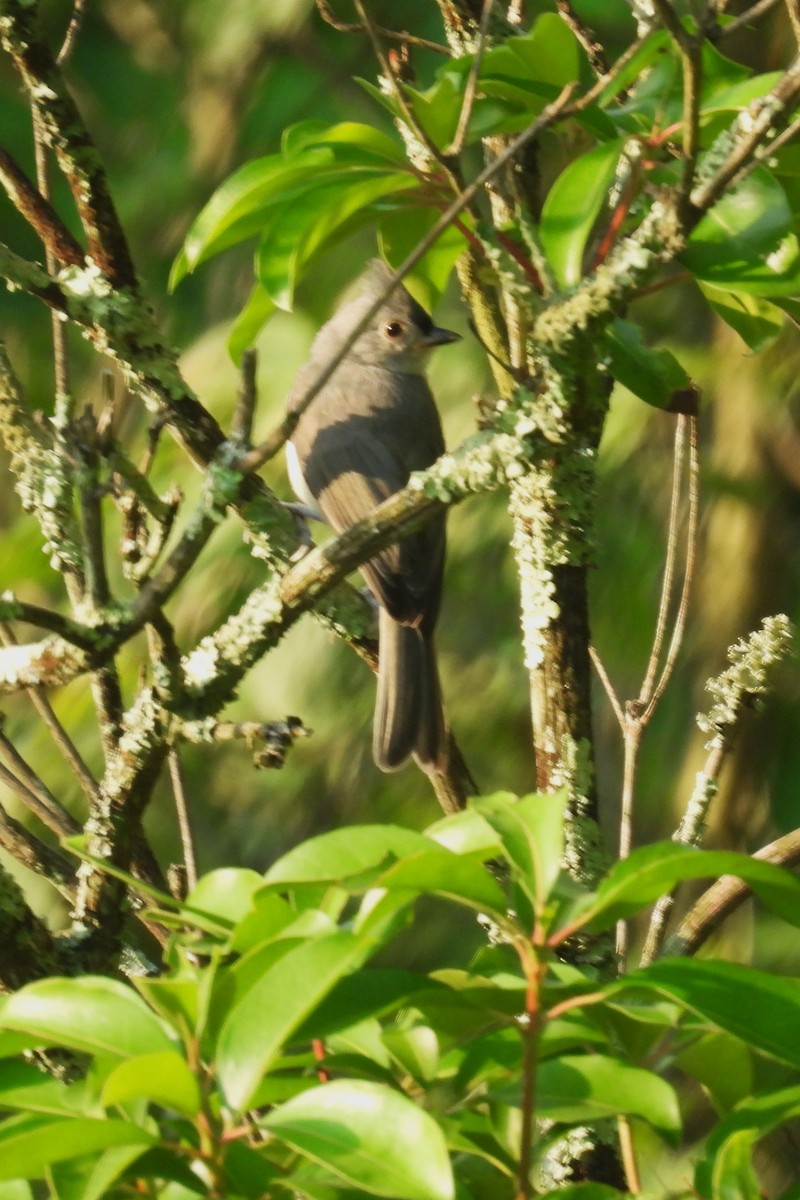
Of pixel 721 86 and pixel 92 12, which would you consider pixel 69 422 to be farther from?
pixel 92 12

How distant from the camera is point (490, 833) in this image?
0.93 m

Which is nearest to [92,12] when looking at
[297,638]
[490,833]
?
[297,638]

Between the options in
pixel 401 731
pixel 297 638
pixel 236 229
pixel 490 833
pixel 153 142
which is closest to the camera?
pixel 490 833

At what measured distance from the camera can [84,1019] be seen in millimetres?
877

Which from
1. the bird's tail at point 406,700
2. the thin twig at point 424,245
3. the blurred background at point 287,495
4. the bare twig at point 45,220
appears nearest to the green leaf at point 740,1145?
the thin twig at point 424,245

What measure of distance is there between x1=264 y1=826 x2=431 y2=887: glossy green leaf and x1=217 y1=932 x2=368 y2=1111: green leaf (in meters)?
0.06

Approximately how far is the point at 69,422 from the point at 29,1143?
77cm

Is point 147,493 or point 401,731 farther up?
point 147,493

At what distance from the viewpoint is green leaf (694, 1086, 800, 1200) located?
2.85 ft

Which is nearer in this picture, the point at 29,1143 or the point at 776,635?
the point at 29,1143

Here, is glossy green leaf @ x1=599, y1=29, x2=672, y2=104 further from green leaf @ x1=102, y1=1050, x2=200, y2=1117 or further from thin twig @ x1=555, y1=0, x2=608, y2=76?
green leaf @ x1=102, y1=1050, x2=200, y2=1117

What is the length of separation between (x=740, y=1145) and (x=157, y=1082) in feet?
1.13

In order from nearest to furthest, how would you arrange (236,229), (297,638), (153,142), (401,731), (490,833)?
(490,833) → (236,229) → (401,731) → (297,638) → (153,142)

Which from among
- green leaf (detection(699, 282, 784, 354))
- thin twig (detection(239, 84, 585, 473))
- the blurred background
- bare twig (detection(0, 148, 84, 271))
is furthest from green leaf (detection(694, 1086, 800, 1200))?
the blurred background
